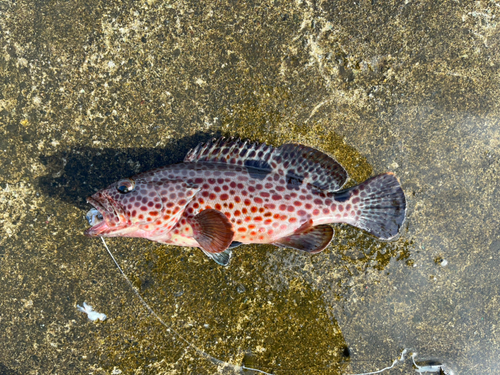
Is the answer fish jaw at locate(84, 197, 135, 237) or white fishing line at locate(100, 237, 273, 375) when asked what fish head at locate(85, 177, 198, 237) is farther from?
white fishing line at locate(100, 237, 273, 375)

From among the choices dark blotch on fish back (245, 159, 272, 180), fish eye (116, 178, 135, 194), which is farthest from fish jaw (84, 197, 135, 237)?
dark blotch on fish back (245, 159, 272, 180)

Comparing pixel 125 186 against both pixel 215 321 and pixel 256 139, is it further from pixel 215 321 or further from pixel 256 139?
pixel 215 321

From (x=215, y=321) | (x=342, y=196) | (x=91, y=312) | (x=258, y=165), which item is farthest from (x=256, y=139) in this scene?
(x=91, y=312)

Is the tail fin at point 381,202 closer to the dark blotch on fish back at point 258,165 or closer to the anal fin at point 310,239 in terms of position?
the anal fin at point 310,239

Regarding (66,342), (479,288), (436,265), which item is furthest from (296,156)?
(66,342)

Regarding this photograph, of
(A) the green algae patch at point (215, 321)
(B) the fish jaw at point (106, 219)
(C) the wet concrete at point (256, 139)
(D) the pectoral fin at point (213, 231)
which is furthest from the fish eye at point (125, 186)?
(A) the green algae patch at point (215, 321)

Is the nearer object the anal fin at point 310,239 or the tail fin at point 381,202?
the anal fin at point 310,239

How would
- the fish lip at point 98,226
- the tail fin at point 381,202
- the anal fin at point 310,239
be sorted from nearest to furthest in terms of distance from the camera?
the fish lip at point 98,226 → the anal fin at point 310,239 → the tail fin at point 381,202
